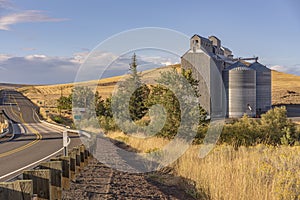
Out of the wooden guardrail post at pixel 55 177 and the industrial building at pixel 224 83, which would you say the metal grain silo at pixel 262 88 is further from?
the wooden guardrail post at pixel 55 177

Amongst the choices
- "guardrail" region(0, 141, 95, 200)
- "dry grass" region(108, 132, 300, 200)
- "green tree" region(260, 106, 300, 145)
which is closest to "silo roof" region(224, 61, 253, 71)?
"green tree" region(260, 106, 300, 145)

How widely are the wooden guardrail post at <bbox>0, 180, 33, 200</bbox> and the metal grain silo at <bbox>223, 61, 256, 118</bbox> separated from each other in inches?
1822

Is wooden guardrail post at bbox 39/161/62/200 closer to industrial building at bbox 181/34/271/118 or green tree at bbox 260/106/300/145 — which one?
green tree at bbox 260/106/300/145

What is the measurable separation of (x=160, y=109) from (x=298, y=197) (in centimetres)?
1741

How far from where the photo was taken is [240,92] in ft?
161

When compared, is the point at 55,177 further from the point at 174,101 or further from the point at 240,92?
the point at 240,92

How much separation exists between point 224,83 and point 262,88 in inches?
283

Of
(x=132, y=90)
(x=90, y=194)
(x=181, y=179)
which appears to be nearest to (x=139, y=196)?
(x=90, y=194)

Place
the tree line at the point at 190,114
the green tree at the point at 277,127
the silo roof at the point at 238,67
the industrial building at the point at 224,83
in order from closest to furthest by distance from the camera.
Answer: the tree line at the point at 190,114, the green tree at the point at 277,127, the industrial building at the point at 224,83, the silo roof at the point at 238,67

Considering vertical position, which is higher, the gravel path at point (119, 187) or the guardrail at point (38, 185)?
the guardrail at point (38, 185)

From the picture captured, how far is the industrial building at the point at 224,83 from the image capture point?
1789 inches

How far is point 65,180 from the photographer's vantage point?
24.5 ft

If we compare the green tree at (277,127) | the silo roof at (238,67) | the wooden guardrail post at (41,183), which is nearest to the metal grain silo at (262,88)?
the silo roof at (238,67)

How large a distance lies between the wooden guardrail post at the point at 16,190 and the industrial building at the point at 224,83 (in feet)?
130
